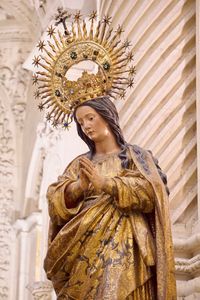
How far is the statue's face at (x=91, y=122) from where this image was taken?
439cm

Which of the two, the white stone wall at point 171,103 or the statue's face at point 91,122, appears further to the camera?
the white stone wall at point 171,103

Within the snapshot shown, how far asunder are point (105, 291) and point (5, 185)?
7.73m

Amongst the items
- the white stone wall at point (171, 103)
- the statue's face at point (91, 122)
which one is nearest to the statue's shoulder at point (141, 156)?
the statue's face at point (91, 122)

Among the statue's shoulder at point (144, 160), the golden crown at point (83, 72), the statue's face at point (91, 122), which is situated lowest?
the statue's shoulder at point (144, 160)

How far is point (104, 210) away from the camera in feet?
13.9

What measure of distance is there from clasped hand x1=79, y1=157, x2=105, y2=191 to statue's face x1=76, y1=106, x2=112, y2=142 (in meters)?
0.14

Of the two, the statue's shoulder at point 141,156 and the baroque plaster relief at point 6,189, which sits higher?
the baroque plaster relief at point 6,189

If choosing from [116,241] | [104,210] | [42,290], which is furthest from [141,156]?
[42,290]

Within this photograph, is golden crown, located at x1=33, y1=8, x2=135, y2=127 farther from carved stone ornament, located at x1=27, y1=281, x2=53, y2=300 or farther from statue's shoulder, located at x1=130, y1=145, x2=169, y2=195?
carved stone ornament, located at x1=27, y1=281, x2=53, y2=300

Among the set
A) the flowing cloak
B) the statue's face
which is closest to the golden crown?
the statue's face

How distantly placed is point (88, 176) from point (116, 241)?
0.29 meters

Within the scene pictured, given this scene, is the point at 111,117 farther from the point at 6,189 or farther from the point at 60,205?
the point at 6,189

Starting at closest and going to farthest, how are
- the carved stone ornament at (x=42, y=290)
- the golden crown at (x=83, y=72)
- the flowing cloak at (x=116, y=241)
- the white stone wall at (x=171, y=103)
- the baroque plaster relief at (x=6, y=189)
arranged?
1. the flowing cloak at (x=116, y=241)
2. the golden crown at (x=83, y=72)
3. the white stone wall at (x=171, y=103)
4. the carved stone ornament at (x=42, y=290)
5. the baroque plaster relief at (x=6, y=189)

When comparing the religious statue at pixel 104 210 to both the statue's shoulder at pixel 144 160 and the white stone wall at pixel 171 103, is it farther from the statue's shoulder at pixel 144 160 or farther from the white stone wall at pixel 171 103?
the white stone wall at pixel 171 103
